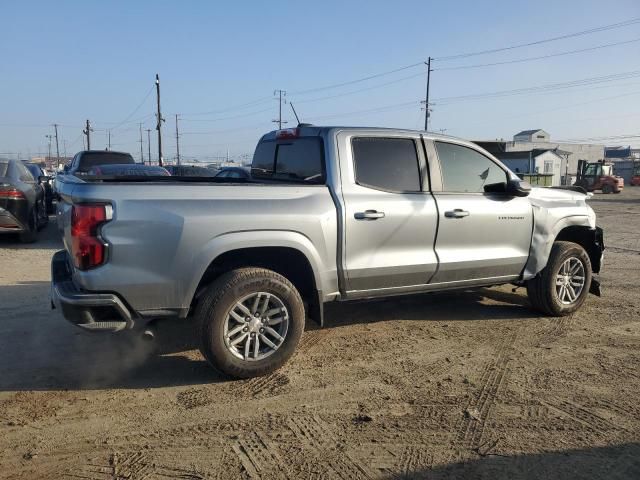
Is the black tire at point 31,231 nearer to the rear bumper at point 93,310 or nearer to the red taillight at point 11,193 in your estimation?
the red taillight at point 11,193

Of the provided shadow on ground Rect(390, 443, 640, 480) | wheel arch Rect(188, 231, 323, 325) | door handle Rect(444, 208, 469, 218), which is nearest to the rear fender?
wheel arch Rect(188, 231, 323, 325)

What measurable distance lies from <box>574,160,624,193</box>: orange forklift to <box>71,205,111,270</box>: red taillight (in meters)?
41.9

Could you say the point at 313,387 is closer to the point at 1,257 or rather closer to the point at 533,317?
the point at 533,317

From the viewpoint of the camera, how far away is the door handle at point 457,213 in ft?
16.5

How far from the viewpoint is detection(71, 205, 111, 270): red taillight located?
3.62 m

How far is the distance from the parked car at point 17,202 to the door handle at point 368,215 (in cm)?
760

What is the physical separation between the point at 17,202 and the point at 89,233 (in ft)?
23.5

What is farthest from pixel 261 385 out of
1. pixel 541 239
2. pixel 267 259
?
pixel 541 239

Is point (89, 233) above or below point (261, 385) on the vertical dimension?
above

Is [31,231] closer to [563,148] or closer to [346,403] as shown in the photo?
[346,403]

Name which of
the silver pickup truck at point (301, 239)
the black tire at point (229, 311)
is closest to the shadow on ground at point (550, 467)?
the black tire at point (229, 311)

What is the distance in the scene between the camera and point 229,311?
13.2ft

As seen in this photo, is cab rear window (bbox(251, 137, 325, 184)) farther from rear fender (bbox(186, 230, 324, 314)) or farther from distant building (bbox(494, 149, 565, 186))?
distant building (bbox(494, 149, 565, 186))

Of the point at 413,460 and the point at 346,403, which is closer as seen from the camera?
the point at 413,460
